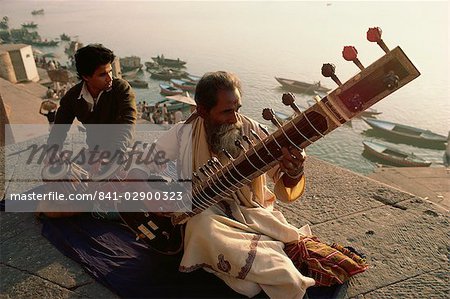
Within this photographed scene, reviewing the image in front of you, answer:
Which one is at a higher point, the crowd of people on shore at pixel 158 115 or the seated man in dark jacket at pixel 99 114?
the seated man in dark jacket at pixel 99 114

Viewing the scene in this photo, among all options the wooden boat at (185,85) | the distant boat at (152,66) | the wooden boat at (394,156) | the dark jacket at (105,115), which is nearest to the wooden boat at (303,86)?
the wooden boat at (185,85)

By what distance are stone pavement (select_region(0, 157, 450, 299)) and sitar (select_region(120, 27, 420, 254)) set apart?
1.91 feet

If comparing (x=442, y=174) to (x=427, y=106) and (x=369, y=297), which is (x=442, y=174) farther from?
(x=369, y=297)

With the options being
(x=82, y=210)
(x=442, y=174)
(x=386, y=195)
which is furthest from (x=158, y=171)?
(x=442, y=174)

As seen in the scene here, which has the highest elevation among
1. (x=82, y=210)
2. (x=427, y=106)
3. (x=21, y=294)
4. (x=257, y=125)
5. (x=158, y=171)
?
(x=257, y=125)

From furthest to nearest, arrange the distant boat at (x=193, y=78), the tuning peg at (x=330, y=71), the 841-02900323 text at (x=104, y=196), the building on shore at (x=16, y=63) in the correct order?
the distant boat at (x=193, y=78)
the building on shore at (x=16, y=63)
the 841-02900323 text at (x=104, y=196)
the tuning peg at (x=330, y=71)

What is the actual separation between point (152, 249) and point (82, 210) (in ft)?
2.96

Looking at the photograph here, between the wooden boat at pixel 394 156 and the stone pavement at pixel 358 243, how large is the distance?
62.2 ft

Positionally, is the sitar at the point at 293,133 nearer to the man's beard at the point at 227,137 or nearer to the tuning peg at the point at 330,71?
the tuning peg at the point at 330,71

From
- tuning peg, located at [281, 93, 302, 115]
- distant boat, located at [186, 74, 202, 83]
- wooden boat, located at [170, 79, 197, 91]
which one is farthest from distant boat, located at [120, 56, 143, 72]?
tuning peg, located at [281, 93, 302, 115]

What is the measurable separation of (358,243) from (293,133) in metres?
1.86

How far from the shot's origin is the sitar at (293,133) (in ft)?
5.27

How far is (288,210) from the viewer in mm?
3971

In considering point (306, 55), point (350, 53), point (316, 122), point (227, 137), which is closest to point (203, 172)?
point (227, 137)
